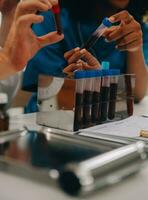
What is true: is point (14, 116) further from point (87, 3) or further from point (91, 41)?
point (87, 3)

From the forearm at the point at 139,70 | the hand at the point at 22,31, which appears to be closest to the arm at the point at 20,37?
the hand at the point at 22,31

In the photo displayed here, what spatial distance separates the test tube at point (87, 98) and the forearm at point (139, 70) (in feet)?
1.68

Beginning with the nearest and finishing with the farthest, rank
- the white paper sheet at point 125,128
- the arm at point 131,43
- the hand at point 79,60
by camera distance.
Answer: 1. the white paper sheet at point 125,128
2. the hand at point 79,60
3. the arm at point 131,43

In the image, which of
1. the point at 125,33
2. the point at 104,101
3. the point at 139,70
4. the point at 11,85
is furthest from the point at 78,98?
the point at 139,70

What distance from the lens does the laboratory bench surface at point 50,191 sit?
1.81 ft

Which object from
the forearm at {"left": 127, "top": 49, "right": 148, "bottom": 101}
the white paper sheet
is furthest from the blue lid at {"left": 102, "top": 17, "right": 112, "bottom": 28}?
the white paper sheet

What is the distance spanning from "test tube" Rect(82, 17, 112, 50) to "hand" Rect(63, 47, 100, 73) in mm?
53

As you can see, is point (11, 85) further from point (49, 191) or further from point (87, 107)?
point (49, 191)

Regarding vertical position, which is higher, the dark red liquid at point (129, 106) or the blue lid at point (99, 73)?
the blue lid at point (99, 73)

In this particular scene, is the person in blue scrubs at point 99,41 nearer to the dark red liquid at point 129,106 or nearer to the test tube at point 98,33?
the test tube at point 98,33

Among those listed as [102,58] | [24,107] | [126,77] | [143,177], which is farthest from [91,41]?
[143,177]

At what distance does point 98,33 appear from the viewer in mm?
1237

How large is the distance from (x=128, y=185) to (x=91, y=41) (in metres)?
0.74

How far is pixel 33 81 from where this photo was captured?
116 cm
